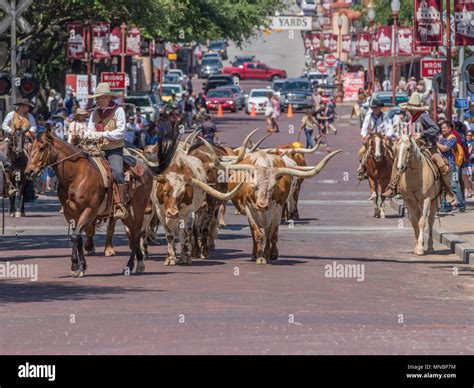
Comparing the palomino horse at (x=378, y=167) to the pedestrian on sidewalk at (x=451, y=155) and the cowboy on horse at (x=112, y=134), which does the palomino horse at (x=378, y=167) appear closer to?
the pedestrian on sidewalk at (x=451, y=155)

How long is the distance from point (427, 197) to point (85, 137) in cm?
641

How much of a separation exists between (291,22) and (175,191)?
110m

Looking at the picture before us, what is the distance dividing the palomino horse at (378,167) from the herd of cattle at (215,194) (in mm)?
8121

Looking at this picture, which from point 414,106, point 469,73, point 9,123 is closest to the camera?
point 414,106

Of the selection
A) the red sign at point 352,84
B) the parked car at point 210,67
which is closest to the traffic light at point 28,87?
the red sign at point 352,84

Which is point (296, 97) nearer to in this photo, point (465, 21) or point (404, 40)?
point (404, 40)

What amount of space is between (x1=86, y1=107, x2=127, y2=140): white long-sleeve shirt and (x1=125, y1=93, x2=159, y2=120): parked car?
4319 centimetres

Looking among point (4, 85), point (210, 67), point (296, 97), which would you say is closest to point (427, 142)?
point (4, 85)

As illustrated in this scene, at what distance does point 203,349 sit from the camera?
46.6ft

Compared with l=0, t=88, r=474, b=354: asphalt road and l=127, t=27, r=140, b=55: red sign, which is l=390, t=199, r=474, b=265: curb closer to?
l=0, t=88, r=474, b=354: asphalt road

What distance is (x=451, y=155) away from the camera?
1272 inches

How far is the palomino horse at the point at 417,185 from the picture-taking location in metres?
25.7

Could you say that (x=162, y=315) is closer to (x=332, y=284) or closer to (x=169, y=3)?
(x=332, y=284)

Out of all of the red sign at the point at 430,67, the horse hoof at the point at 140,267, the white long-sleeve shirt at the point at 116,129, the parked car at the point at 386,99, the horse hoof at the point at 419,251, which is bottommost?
the horse hoof at the point at 419,251
